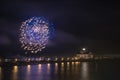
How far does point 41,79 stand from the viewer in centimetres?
4397

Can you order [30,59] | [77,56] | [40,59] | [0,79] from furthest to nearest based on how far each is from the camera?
[77,56] → [40,59] → [30,59] → [0,79]

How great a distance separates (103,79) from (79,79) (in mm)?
2737

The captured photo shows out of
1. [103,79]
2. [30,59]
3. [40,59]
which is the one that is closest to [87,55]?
[40,59]

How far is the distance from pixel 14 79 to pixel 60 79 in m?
Result: 5.22

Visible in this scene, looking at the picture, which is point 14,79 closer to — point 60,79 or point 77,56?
point 60,79

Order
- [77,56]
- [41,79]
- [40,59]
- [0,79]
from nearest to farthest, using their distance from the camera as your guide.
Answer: [0,79], [41,79], [40,59], [77,56]

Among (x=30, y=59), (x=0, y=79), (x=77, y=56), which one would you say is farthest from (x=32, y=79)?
(x=77, y=56)

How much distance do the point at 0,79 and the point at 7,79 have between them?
1.05 meters

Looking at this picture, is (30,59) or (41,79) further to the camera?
(30,59)

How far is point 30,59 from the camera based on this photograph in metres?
116

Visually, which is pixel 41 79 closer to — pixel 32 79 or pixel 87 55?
pixel 32 79

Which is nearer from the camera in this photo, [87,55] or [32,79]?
[32,79]

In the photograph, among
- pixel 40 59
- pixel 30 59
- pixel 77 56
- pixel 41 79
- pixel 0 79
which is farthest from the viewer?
pixel 77 56

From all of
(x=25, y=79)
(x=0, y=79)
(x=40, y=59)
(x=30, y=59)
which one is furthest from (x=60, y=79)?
(x=40, y=59)
